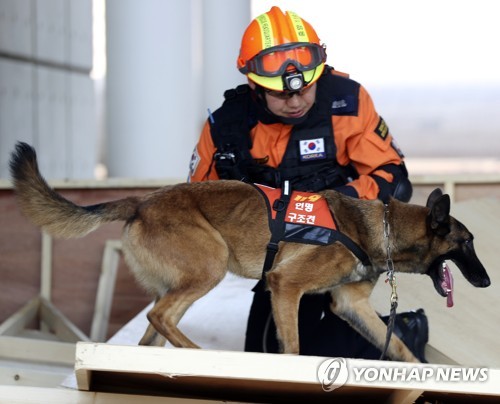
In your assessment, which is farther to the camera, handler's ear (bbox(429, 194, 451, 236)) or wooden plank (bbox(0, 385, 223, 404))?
handler's ear (bbox(429, 194, 451, 236))

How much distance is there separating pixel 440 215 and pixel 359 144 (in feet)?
1.72

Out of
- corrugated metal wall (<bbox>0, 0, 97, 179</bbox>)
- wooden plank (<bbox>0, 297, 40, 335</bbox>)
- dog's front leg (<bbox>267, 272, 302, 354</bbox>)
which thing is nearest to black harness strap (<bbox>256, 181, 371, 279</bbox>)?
dog's front leg (<bbox>267, 272, 302, 354</bbox>)

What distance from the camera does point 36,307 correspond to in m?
5.99

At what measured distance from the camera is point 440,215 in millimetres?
3809

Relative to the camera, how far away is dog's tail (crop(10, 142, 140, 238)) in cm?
369

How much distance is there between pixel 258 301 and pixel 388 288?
66cm

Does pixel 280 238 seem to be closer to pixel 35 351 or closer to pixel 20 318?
pixel 35 351

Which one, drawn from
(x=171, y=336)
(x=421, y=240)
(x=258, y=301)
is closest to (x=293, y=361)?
(x=171, y=336)

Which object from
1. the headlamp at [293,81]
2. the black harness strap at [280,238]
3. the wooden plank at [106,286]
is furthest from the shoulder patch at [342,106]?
the wooden plank at [106,286]

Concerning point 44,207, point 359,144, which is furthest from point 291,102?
point 44,207

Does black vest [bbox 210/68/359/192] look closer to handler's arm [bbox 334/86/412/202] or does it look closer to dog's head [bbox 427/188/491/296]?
handler's arm [bbox 334/86/412/202]

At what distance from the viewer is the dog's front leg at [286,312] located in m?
3.71

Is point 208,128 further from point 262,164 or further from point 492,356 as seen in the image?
point 492,356

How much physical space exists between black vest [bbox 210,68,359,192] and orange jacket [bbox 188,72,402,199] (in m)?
0.03
